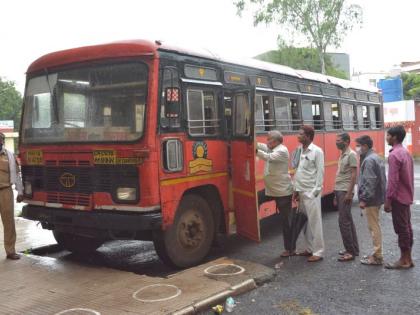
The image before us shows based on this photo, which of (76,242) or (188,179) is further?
(76,242)

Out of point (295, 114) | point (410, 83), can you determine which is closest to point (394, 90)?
point (410, 83)

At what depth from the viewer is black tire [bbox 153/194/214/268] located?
19.3ft

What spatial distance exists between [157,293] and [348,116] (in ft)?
25.8

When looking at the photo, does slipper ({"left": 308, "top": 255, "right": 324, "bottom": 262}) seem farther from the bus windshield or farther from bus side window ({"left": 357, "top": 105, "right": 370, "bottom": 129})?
bus side window ({"left": 357, "top": 105, "right": 370, "bottom": 129})

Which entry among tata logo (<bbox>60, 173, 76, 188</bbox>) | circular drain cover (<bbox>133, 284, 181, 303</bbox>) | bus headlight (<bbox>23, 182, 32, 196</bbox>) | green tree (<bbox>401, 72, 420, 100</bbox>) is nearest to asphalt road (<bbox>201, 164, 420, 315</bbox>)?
circular drain cover (<bbox>133, 284, 181, 303</bbox>)

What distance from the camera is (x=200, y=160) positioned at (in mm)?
6234

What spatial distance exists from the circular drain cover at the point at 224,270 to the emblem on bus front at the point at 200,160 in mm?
1239

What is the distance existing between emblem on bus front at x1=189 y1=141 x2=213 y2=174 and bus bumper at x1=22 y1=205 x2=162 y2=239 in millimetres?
937

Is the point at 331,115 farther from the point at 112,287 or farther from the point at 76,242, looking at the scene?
the point at 112,287

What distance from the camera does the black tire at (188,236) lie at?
5.89 meters

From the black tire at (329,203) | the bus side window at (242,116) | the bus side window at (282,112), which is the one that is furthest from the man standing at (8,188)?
the black tire at (329,203)

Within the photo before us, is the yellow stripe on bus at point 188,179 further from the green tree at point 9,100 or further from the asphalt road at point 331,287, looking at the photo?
the green tree at point 9,100

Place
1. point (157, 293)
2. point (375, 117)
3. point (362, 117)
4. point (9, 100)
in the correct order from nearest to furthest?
point (157, 293) < point (362, 117) < point (375, 117) < point (9, 100)

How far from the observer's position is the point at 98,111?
5.76m
